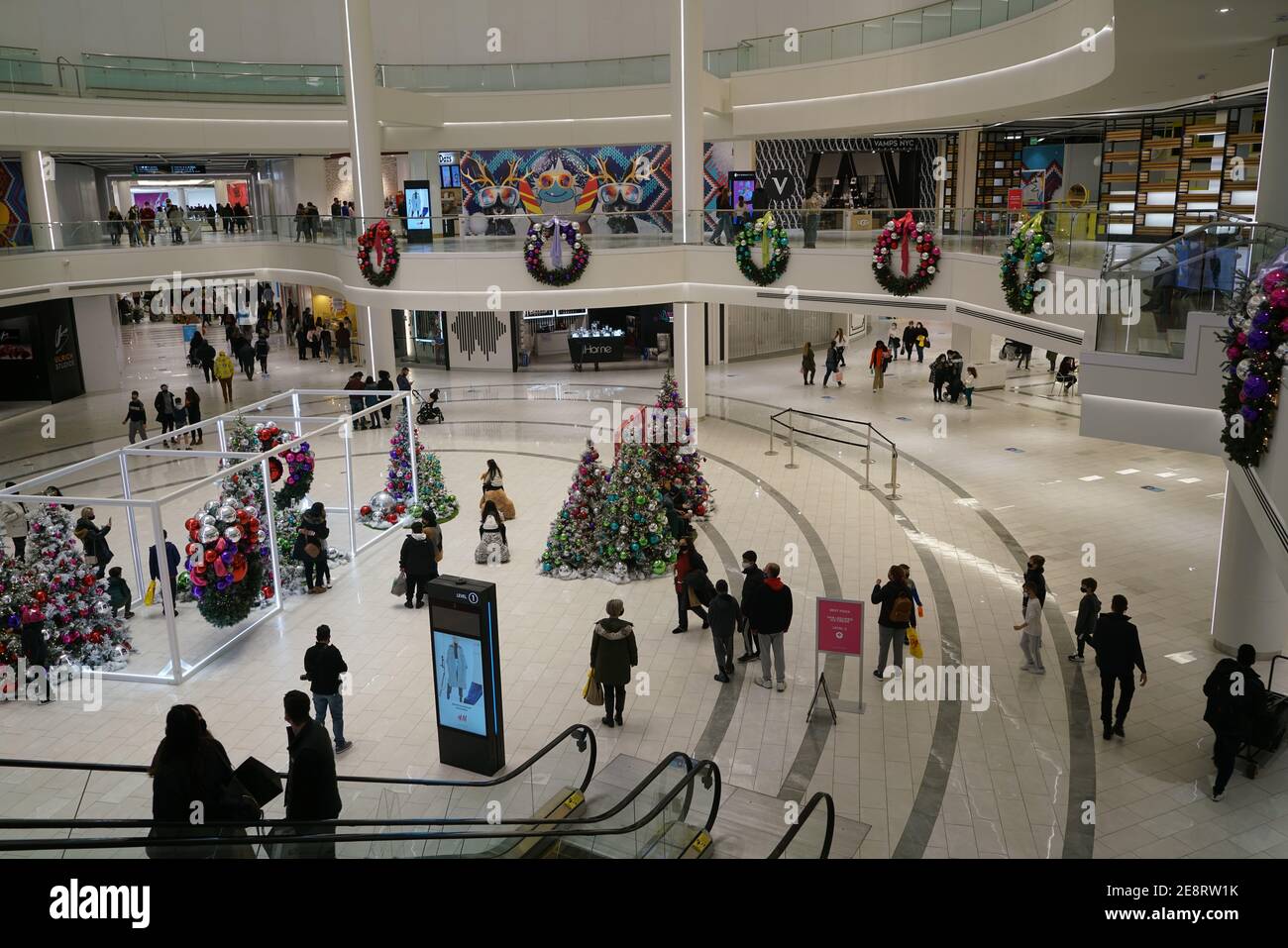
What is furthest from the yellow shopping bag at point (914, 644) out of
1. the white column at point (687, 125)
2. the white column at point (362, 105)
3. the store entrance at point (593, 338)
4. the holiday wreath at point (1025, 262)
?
the store entrance at point (593, 338)

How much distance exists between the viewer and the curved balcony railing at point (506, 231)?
17.2 meters

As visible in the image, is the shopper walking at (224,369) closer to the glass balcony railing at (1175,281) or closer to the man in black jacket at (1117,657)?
the glass balcony railing at (1175,281)

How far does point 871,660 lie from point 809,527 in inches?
168

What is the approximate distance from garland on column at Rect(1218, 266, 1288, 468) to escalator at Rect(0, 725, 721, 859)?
5.09 metres

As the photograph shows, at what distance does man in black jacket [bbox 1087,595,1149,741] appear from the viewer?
909 centimetres

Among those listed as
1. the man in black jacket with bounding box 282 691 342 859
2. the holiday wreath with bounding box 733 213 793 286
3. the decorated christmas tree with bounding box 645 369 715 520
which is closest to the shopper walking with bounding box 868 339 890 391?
the holiday wreath with bounding box 733 213 793 286

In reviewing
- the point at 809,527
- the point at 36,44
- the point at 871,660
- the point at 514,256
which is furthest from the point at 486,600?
the point at 36,44

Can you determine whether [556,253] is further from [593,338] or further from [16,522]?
[16,522]

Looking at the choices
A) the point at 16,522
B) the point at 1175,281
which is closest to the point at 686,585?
the point at 1175,281

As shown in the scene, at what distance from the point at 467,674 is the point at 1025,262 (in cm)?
1004

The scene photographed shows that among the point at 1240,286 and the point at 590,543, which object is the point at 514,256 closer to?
the point at 590,543

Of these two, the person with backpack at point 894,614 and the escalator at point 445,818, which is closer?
the escalator at point 445,818

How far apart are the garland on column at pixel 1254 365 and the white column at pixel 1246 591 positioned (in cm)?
279

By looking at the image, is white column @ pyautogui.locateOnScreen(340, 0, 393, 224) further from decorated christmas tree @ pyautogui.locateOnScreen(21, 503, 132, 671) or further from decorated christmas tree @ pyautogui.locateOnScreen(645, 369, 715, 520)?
decorated christmas tree @ pyautogui.locateOnScreen(21, 503, 132, 671)
